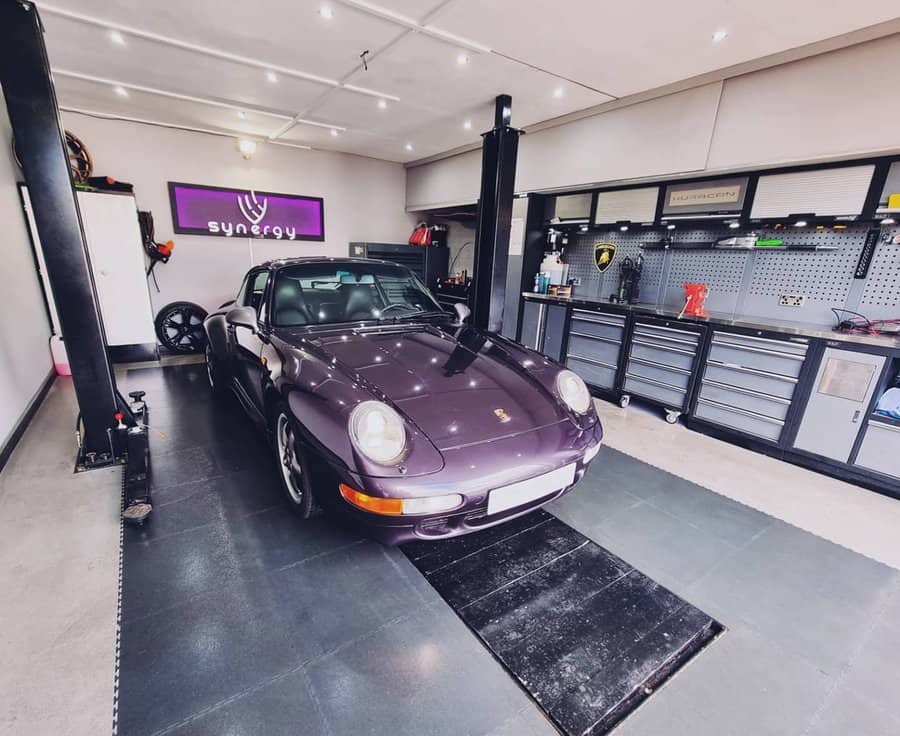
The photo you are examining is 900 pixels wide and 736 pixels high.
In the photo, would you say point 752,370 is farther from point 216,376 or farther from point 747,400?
point 216,376

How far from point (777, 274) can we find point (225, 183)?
5.84m

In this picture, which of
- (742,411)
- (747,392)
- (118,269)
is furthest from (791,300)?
(118,269)

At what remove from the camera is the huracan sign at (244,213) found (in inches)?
188

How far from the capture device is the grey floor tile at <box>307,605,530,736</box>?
3.35 ft

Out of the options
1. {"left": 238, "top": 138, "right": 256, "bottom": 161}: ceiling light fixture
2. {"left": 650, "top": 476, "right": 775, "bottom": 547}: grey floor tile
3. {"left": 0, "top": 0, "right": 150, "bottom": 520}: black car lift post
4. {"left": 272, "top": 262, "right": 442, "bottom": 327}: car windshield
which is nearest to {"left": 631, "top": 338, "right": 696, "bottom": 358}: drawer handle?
{"left": 650, "top": 476, "right": 775, "bottom": 547}: grey floor tile

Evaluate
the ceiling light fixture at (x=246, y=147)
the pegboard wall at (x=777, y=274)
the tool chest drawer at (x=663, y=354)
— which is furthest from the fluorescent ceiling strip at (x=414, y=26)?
the ceiling light fixture at (x=246, y=147)

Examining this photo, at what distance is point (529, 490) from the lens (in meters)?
1.42

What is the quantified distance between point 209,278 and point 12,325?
249 centimetres

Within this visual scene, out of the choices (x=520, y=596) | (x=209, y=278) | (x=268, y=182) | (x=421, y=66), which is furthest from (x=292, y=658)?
(x=268, y=182)

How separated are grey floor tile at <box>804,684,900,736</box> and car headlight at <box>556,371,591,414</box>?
1082mm

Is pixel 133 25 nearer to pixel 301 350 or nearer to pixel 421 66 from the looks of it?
pixel 421 66

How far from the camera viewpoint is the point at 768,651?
128 centimetres

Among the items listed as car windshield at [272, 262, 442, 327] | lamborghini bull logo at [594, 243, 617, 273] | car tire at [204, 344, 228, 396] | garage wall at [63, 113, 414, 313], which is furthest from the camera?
garage wall at [63, 113, 414, 313]

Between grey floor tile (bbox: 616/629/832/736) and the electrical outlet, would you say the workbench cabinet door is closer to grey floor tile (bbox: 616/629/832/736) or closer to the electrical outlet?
the electrical outlet
